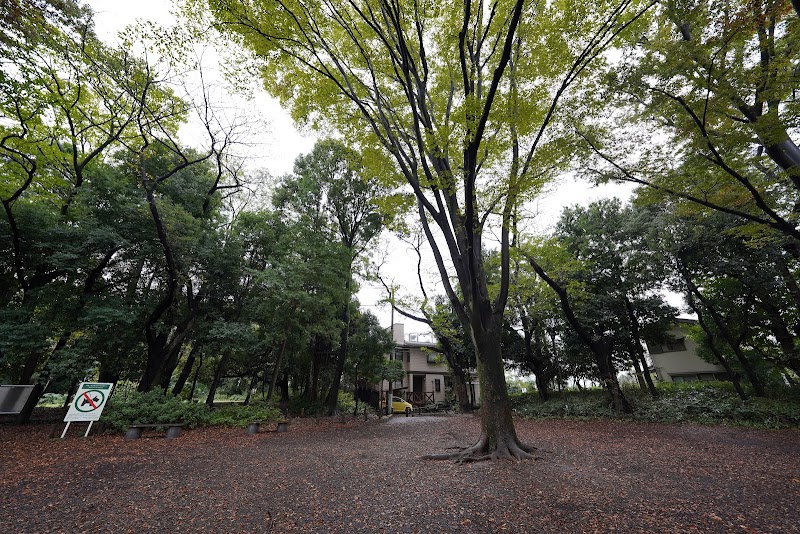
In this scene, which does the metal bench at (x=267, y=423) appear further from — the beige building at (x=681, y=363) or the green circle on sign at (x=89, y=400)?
the beige building at (x=681, y=363)

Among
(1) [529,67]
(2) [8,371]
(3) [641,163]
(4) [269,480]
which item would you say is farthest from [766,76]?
(2) [8,371]

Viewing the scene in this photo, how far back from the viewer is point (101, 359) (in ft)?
30.3

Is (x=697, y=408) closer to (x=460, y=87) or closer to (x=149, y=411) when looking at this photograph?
(x=460, y=87)

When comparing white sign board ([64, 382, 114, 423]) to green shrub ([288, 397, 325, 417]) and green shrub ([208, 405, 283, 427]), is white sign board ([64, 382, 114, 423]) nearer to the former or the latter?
green shrub ([208, 405, 283, 427])

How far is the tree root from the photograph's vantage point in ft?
17.8

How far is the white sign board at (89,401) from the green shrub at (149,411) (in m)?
0.53

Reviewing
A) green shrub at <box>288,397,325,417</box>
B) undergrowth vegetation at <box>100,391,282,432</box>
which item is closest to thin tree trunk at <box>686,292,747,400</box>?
green shrub at <box>288,397,325,417</box>

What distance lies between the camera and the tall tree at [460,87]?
5.25m

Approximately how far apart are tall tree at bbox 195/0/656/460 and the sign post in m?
7.95

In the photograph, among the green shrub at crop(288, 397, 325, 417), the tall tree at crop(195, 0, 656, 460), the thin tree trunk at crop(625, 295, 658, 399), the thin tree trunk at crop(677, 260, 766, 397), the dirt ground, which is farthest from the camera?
the green shrub at crop(288, 397, 325, 417)

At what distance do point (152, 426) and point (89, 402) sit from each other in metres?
1.45

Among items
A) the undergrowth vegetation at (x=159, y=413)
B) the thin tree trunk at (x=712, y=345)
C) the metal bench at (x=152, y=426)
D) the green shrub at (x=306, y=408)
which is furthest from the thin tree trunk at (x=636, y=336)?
the metal bench at (x=152, y=426)

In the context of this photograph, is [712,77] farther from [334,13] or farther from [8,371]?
Result: [8,371]

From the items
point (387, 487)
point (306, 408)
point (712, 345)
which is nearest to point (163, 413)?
point (306, 408)
